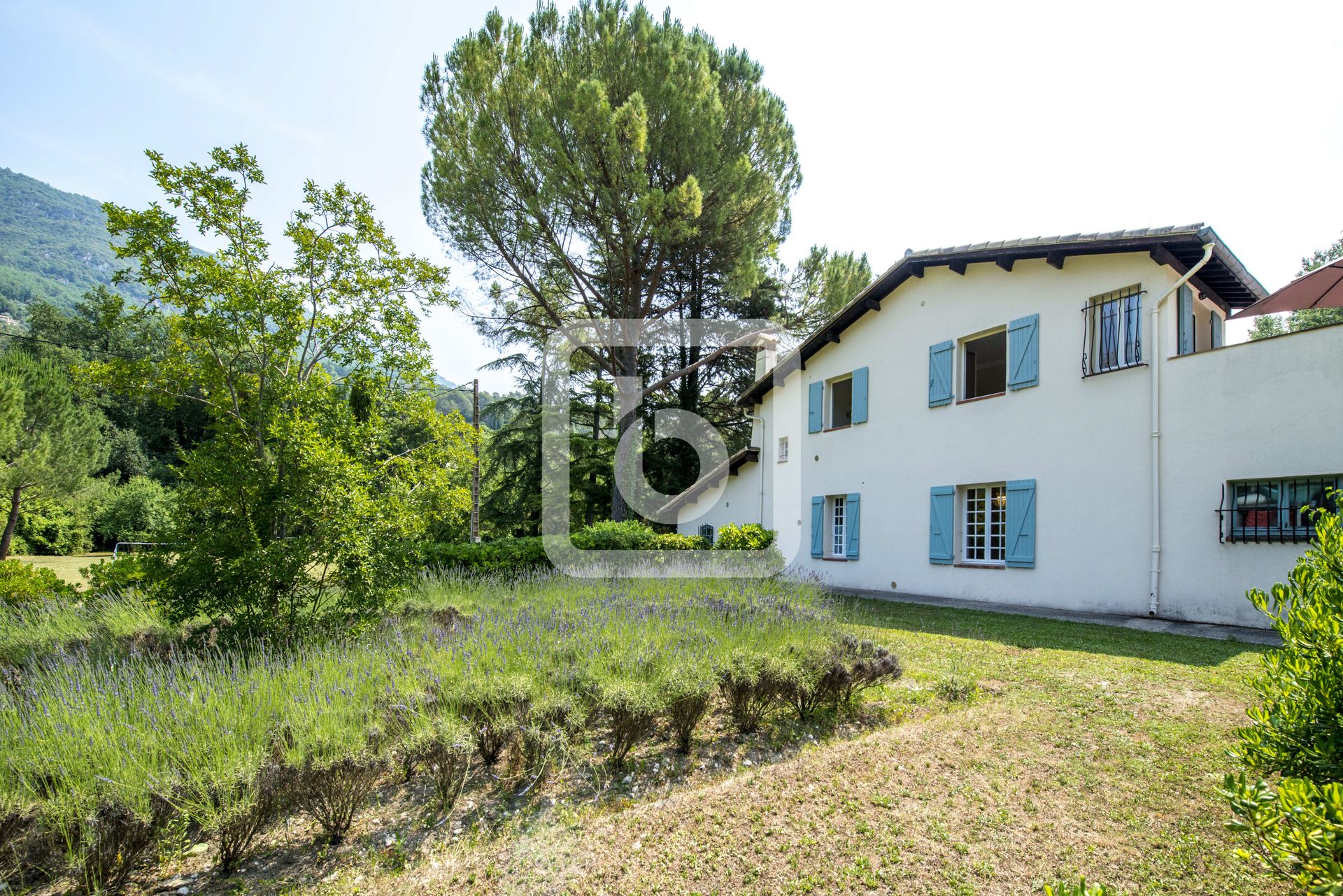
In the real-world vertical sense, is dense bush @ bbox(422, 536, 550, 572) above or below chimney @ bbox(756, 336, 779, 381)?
below

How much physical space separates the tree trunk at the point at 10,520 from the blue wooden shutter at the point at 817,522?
27.5 m

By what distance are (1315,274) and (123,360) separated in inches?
475

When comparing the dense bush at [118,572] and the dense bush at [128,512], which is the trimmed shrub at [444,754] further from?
the dense bush at [128,512]

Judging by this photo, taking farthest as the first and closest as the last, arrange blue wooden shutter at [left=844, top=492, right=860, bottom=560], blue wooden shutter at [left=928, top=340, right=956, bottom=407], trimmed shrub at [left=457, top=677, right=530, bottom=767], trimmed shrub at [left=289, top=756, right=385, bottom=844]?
blue wooden shutter at [left=844, top=492, right=860, bottom=560] → blue wooden shutter at [left=928, top=340, right=956, bottom=407] → trimmed shrub at [left=457, top=677, right=530, bottom=767] → trimmed shrub at [left=289, top=756, right=385, bottom=844]

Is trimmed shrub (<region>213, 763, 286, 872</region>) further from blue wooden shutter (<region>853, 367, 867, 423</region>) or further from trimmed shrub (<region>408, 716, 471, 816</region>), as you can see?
blue wooden shutter (<region>853, 367, 867, 423</region>)

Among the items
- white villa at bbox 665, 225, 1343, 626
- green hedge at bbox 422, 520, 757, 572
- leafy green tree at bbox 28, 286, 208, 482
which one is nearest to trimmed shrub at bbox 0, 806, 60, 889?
green hedge at bbox 422, 520, 757, 572

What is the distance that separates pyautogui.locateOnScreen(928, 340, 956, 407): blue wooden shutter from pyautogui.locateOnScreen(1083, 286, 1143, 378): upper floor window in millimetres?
2368

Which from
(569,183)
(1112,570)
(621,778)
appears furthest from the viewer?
(569,183)

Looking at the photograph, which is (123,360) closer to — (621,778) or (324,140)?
(324,140)

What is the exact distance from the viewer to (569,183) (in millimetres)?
15000

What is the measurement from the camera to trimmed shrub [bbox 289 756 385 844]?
2.90m

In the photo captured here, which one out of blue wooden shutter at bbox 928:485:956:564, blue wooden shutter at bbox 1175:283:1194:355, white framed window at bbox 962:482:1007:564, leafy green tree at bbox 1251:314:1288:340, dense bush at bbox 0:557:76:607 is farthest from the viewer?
leafy green tree at bbox 1251:314:1288:340

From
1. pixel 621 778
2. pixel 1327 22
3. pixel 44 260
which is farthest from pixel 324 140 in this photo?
pixel 44 260

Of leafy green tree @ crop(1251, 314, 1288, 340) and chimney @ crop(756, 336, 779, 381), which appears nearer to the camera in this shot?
chimney @ crop(756, 336, 779, 381)
